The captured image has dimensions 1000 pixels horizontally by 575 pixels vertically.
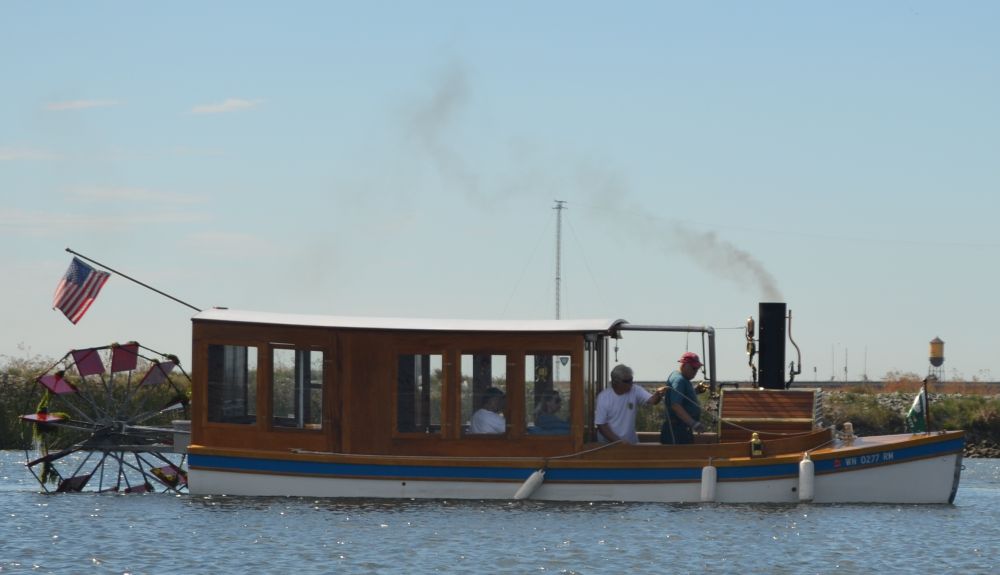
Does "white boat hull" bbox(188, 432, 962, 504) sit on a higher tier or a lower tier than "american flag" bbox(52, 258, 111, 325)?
lower

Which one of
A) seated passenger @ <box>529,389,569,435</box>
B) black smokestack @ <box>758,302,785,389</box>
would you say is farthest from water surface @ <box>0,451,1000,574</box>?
black smokestack @ <box>758,302,785,389</box>

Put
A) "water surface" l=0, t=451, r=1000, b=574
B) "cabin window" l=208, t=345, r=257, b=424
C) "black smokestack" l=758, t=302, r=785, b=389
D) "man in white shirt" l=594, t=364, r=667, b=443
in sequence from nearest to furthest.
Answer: "water surface" l=0, t=451, r=1000, b=574 < "man in white shirt" l=594, t=364, r=667, b=443 < "cabin window" l=208, t=345, r=257, b=424 < "black smokestack" l=758, t=302, r=785, b=389

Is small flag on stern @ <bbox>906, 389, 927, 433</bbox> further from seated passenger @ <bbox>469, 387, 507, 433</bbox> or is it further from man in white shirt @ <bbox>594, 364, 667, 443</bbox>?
seated passenger @ <bbox>469, 387, 507, 433</bbox>

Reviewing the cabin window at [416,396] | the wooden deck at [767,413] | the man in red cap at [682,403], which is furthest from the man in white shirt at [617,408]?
the cabin window at [416,396]

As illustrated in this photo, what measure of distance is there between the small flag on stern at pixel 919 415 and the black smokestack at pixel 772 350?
6.05 ft

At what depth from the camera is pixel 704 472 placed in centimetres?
2180

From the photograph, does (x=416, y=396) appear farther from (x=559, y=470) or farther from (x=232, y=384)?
(x=232, y=384)

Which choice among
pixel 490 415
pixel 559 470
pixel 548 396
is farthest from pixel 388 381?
pixel 559 470

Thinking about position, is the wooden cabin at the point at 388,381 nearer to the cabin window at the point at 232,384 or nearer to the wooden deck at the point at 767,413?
the cabin window at the point at 232,384

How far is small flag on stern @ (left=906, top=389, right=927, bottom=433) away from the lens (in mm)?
22875

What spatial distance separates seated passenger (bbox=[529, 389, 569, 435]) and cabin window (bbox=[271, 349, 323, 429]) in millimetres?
2863

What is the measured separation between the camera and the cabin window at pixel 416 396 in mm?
22531

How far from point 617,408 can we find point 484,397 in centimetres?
173

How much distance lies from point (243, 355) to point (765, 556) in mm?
7943
